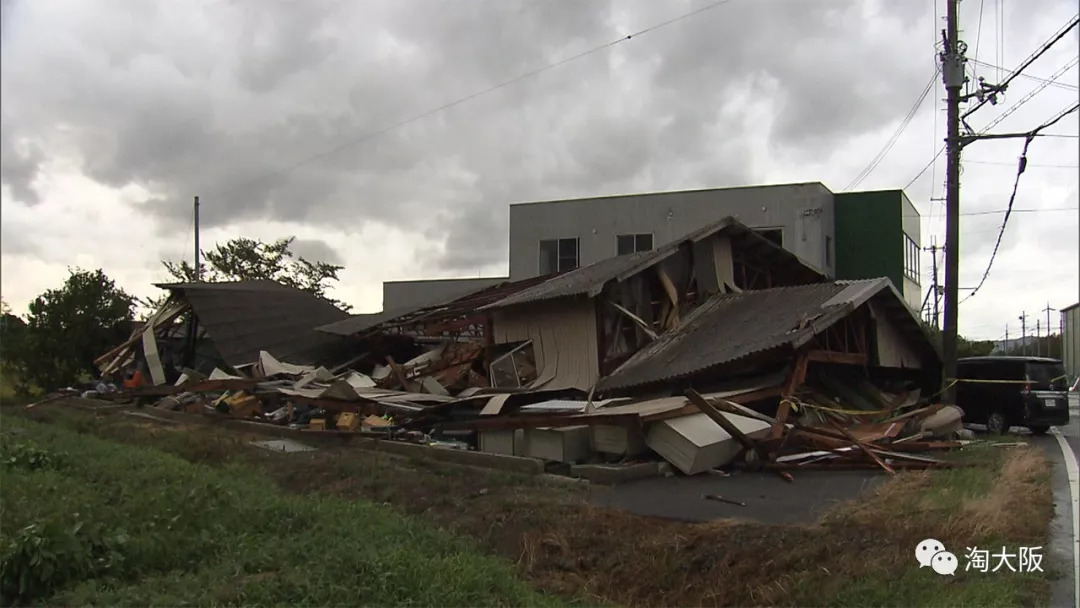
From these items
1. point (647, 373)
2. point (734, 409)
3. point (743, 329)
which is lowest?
point (734, 409)

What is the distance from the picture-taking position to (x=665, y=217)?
1217 inches

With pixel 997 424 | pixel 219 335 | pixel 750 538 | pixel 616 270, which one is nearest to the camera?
pixel 750 538

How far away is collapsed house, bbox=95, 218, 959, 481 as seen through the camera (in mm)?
11641

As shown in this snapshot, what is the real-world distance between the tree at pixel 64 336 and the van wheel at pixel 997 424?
2615 centimetres

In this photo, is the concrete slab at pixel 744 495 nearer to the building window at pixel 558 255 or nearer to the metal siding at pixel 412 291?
the building window at pixel 558 255

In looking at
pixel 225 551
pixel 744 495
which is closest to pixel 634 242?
pixel 744 495

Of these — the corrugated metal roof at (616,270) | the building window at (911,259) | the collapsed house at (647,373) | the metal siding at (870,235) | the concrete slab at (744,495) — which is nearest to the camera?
the concrete slab at (744,495)

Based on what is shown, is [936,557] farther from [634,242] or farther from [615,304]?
[634,242]

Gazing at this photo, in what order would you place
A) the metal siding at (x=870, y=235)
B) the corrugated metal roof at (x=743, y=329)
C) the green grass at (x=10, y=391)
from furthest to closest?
the metal siding at (x=870, y=235), the green grass at (x=10, y=391), the corrugated metal roof at (x=743, y=329)

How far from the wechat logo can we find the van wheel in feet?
42.6

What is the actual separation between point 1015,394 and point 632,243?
54.5 ft

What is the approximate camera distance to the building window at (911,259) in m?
30.5

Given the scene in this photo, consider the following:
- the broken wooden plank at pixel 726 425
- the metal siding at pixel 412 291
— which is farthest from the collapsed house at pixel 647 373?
the metal siding at pixel 412 291

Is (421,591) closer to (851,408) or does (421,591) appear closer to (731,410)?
(731,410)
